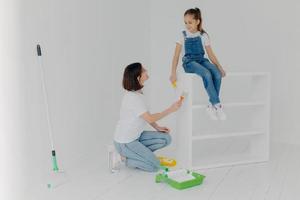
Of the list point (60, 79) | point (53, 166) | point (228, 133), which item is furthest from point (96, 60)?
point (228, 133)

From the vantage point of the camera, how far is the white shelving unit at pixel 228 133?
3.28m

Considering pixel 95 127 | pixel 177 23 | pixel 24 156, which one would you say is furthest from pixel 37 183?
pixel 177 23

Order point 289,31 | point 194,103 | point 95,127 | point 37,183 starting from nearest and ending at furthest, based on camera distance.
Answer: point 37,183
point 194,103
point 95,127
point 289,31

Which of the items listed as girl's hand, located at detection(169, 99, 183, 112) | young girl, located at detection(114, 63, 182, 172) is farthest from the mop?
girl's hand, located at detection(169, 99, 183, 112)

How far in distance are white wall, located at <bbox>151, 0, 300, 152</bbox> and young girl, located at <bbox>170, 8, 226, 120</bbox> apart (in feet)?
3.39

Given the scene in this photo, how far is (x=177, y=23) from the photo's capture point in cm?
461

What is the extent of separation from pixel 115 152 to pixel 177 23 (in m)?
1.87

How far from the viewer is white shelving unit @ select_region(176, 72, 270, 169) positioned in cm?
328

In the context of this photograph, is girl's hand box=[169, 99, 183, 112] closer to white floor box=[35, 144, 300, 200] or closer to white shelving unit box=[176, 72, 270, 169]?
white shelving unit box=[176, 72, 270, 169]

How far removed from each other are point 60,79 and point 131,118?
0.60 m

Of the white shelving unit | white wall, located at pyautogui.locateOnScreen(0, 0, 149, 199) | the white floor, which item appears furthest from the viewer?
the white shelving unit

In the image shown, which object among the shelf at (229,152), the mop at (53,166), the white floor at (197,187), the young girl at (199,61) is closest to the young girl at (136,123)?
the white floor at (197,187)

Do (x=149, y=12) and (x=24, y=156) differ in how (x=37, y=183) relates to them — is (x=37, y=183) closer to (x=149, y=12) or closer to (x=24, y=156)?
(x=24, y=156)

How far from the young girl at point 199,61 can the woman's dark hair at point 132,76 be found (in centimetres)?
30
